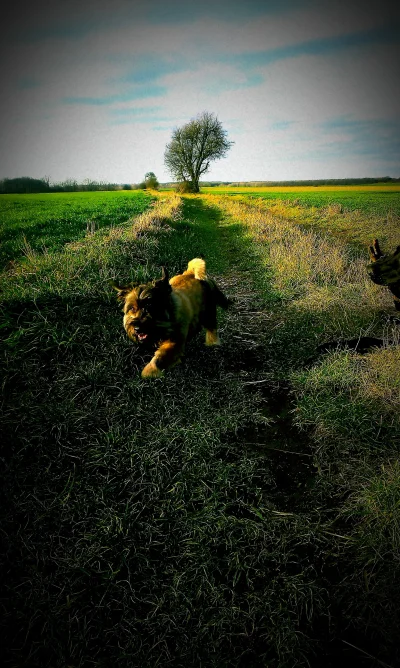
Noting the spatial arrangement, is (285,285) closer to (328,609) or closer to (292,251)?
(292,251)

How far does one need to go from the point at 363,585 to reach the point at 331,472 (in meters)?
0.93

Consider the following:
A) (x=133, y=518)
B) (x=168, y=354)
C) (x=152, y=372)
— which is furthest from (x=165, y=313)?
(x=133, y=518)

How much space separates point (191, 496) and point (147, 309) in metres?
1.84

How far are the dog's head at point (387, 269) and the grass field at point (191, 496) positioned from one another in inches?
39.0

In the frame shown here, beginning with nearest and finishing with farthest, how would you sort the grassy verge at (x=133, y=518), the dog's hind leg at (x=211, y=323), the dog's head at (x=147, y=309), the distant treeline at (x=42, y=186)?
the grassy verge at (x=133, y=518) → the dog's head at (x=147, y=309) → the dog's hind leg at (x=211, y=323) → the distant treeline at (x=42, y=186)

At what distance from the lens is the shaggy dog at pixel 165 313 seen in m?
3.33

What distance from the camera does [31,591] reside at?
194 centimetres

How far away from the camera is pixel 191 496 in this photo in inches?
102

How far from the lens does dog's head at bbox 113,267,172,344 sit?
10.8 ft

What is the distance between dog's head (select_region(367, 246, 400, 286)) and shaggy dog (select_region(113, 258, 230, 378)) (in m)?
2.23

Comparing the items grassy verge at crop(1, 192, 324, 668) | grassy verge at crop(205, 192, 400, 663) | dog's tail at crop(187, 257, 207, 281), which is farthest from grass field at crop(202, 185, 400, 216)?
grassy verge at crop(1, 192, 324, 668)

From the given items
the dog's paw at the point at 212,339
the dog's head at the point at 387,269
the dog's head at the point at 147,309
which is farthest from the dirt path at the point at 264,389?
the dog's head at the point at 387,269

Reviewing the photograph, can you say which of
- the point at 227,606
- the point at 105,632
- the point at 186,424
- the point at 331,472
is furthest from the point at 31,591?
the point at 331,472

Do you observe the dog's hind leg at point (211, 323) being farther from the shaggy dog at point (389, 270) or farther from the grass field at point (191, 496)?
the shaggy dog at point (389, 270)
